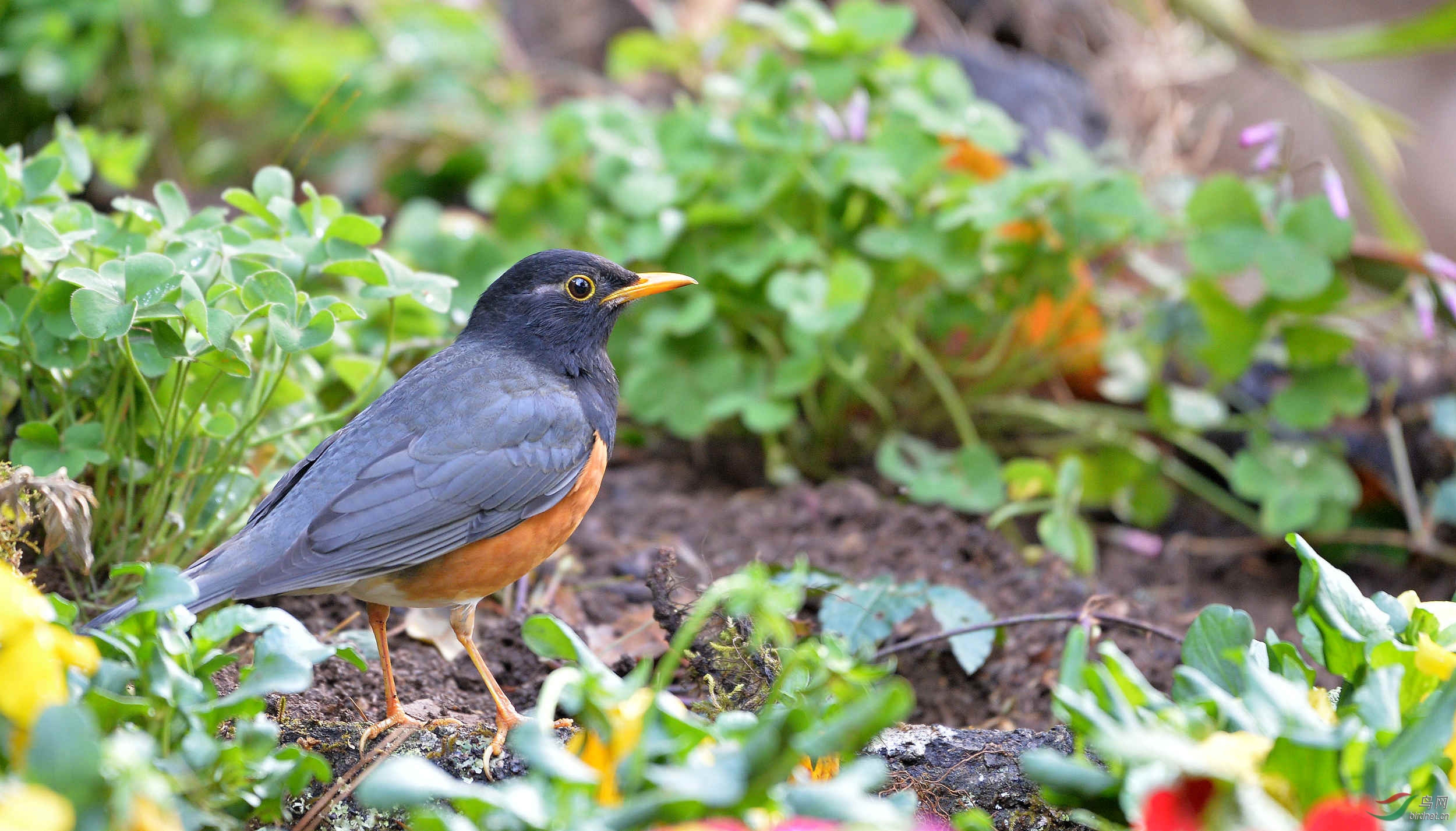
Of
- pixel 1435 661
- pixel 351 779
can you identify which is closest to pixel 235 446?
pixel 351 779

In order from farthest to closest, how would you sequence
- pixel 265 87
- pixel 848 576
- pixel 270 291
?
pixel 265 87 < pixel 848 576 < pixel 270 291

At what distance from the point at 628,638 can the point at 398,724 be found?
852 millimetres

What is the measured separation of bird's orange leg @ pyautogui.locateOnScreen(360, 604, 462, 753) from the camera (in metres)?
2.76

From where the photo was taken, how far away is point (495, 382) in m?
3.36

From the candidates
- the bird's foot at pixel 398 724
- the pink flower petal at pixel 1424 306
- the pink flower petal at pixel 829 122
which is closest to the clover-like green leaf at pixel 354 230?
the bird's foot at pixel 398 724

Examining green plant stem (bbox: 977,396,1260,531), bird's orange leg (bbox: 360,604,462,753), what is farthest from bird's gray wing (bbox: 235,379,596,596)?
green plant stem (bbox: 977,396,1260,531)

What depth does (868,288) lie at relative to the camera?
4316 mm

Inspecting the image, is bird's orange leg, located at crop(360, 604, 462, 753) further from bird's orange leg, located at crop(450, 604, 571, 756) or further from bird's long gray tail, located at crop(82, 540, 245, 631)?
bird's long gray tail, located at crop(82, 540, 245, 631)

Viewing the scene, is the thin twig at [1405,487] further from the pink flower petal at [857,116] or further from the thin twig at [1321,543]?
the pink flower petal at [857,116]

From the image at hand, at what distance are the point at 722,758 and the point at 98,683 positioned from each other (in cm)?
105

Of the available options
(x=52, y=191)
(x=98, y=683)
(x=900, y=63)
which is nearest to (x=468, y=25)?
(x=900, y=63)

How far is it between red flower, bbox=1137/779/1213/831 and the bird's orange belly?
5.95 ft

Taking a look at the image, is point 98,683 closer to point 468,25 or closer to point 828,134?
point 828,134

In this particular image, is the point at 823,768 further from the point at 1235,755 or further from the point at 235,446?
the point at 235,446
